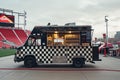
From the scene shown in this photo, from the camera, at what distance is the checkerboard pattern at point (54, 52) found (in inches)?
636

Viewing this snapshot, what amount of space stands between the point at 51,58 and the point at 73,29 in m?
2.24

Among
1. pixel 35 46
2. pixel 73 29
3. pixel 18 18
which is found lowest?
pixel 35 46

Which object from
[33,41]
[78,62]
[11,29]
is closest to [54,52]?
[33,41]

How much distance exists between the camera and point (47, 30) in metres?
16.4

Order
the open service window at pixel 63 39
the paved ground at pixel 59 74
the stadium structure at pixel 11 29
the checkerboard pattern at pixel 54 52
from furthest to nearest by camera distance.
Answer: the stadium structure at pixel 11 29, the open service window at pixel 63 39, the checkerboard pattern at pixel 54 52, the paved ground at pixel 59 74

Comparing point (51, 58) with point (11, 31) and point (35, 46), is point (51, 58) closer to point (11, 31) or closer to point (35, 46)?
point (35, 46)

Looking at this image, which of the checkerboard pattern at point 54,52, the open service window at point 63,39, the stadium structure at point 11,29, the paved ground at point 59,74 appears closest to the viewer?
the paved ground at point 59,74

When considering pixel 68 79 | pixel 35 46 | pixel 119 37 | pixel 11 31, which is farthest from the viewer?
pixel 119 37

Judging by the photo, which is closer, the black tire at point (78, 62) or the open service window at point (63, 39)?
the black tire at point (78, 62)

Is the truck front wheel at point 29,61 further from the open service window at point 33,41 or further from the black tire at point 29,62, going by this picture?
the open service window at point 33,41

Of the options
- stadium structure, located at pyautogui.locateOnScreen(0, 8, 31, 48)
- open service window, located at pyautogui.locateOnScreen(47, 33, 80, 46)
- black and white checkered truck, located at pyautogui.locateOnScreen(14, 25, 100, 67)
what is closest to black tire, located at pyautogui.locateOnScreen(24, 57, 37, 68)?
black and white checkered truck, located at pyautogui.locateOnScreen(14, 25, 100, 67)

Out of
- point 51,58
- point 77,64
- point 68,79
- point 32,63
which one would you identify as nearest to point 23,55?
point 32,63

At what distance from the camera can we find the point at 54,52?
16.2 metres

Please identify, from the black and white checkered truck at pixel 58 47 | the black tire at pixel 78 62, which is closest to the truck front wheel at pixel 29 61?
the black and white checkered truck at pixel 58 47
